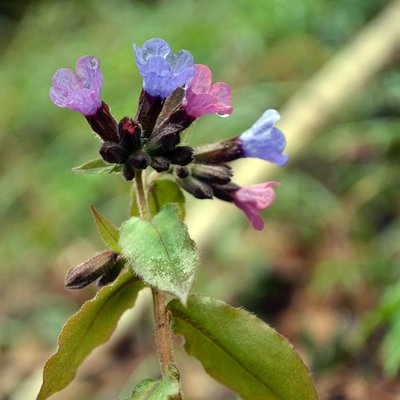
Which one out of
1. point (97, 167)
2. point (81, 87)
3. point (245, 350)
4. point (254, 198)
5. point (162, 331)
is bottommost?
point (245, 350)

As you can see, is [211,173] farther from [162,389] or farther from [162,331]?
[162,389]

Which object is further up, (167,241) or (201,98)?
(201,98)

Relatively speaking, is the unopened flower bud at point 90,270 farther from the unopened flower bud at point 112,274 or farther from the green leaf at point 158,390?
the green leaf at point 158,390

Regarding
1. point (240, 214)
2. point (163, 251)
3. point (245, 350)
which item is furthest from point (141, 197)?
point (240, 214)

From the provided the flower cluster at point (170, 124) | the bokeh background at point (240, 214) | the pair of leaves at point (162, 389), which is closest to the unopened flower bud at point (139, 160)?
the flower cluster at point (170, 124)

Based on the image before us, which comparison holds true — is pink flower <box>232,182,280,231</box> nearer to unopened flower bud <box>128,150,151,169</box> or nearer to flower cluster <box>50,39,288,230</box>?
flower cluster <box>50,39,288,230</box>

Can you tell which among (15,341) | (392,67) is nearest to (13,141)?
(15,341)
